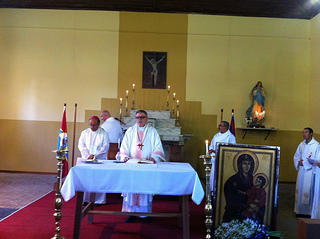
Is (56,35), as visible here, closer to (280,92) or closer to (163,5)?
(163,5)

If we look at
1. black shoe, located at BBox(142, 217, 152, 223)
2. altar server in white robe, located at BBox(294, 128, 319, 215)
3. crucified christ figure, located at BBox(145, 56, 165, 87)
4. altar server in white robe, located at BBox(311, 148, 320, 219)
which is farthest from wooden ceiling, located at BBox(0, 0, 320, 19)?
black shoe, located at BBox(142, 217, 152, 223)

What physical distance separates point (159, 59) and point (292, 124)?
188 inches

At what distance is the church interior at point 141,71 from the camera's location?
33.9 feet

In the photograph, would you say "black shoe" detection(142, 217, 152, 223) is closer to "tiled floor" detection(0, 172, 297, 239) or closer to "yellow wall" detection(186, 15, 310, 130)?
"tiled floor" detection(0, 172, 297, 239)

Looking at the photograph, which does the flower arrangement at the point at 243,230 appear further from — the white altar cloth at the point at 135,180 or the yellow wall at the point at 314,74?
the yellow wall at the point at 314,74

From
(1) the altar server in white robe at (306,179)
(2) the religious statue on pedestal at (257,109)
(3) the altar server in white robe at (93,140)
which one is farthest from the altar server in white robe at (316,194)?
(3) the altar server in white robe at (93,140)

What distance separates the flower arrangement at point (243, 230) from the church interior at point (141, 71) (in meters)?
→ 6.04

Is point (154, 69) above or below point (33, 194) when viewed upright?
above

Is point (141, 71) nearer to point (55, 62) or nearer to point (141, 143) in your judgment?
point (55, 62)

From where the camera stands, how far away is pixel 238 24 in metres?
10.5

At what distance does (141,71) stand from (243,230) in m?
7.21

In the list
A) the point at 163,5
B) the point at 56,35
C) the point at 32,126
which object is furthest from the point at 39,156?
the point at 163,5

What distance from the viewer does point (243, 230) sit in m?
Result: 4.02

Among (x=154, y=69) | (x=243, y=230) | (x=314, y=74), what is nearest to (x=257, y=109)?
(x=314, y=74)
